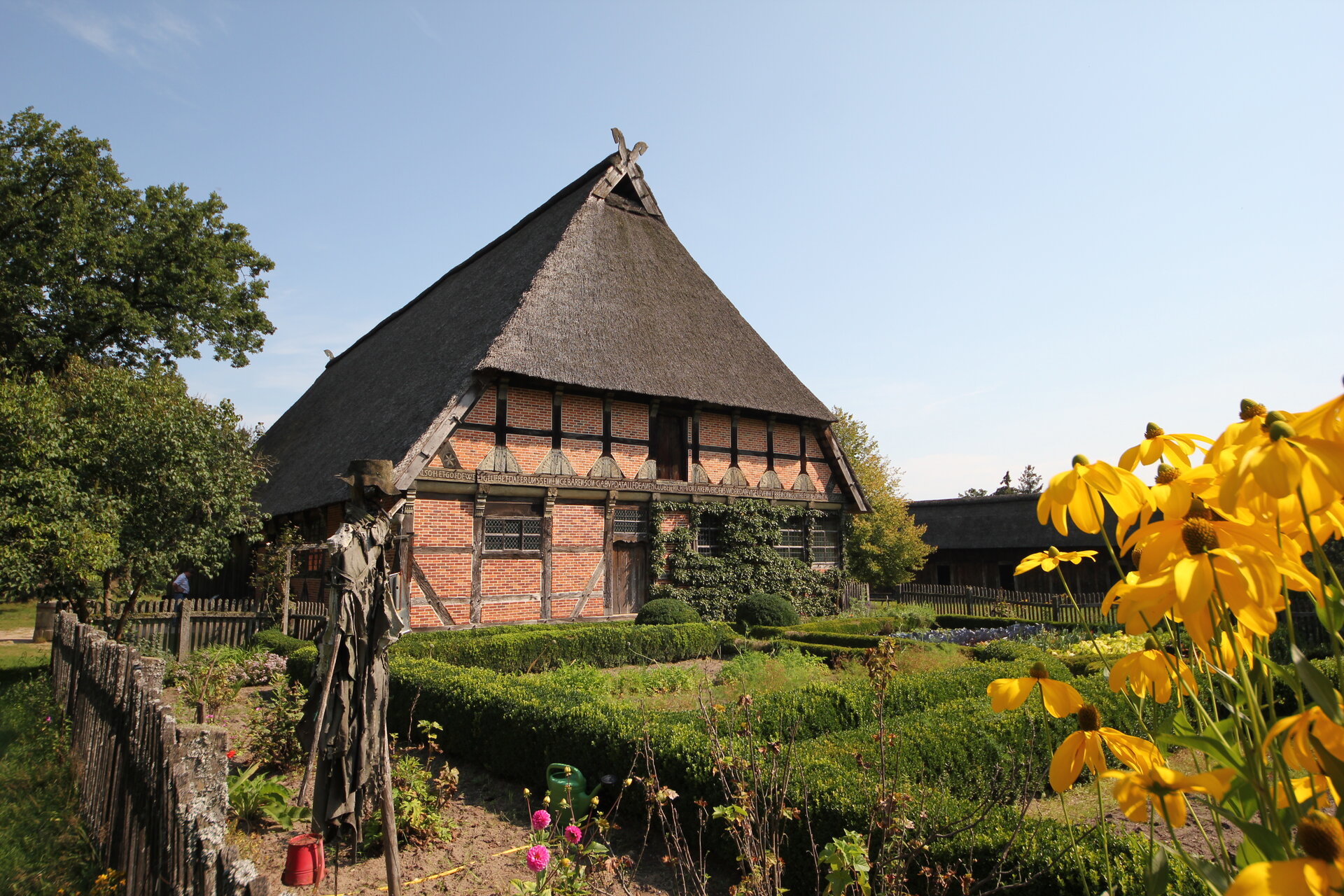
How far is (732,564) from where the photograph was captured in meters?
17.0

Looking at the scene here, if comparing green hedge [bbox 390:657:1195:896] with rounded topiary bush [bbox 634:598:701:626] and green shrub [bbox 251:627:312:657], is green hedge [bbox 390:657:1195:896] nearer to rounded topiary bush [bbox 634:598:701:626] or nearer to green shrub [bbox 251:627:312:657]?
green shrub [bbox 251:627:312:657]

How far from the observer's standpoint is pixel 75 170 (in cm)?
2072

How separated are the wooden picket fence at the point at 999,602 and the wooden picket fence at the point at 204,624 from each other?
15142 mm

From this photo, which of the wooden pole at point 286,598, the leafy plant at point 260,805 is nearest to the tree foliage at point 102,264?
the wooden pole at point 286,598

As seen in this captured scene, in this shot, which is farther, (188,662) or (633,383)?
(633,383)

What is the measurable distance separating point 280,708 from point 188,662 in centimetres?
572

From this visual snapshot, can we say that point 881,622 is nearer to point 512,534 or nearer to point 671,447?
point 671,447

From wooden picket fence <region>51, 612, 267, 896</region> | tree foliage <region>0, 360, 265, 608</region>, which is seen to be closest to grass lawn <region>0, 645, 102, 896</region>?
wooden picket fence <region>51, 612, 267, 896</region>

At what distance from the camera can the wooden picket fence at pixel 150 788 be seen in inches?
108

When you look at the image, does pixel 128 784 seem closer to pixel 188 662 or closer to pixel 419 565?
pixel 188 662

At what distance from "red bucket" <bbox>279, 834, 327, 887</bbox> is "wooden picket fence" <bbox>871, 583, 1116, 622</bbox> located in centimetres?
1582

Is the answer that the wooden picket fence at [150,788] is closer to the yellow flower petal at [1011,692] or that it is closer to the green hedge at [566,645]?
the yellow flower petal at [1011,692]

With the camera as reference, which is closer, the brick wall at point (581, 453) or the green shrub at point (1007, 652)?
the green shrub at point (1007, 652)

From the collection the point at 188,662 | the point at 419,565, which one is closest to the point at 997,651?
→ the point at 419,565
